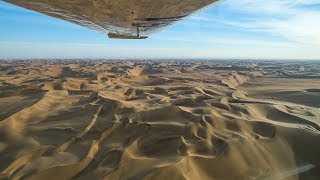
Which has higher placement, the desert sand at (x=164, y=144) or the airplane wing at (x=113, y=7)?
the airplane wing at (x=113, y=7)

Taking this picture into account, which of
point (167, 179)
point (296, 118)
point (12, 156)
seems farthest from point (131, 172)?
point (296, 118)

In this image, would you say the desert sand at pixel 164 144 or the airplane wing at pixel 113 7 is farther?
the desert sand at pixel 164 144

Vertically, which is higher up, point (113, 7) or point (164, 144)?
point (113, 7)

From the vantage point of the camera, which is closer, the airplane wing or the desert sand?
the airplane wing

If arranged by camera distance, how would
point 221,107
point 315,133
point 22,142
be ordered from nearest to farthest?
point 315,133
point 22,142
point 221,107

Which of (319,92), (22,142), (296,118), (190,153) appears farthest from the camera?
(319,92)

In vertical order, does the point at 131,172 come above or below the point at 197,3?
below

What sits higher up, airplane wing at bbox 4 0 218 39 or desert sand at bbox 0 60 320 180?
airplane wing at bbox 4 0 218 39

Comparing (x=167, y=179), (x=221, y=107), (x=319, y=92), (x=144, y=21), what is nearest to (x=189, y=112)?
(x=221, y=107)

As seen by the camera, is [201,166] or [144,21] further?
[144,21]

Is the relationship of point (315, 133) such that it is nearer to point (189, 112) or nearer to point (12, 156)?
point (189, 112)

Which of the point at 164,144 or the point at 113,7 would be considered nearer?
the point at 113,7
